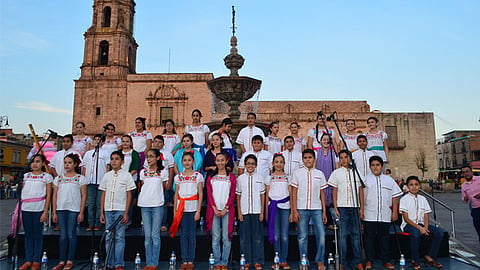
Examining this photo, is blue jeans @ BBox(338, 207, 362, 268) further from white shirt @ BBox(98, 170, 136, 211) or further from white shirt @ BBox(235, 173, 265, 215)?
white shirt @ BBox(98, 170, 136, 211)

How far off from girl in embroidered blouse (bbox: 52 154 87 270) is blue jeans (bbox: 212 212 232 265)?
1769mm

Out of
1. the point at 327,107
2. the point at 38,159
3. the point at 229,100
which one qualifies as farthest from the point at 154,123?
the point at 38,159

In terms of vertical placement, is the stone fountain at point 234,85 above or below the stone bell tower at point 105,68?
below

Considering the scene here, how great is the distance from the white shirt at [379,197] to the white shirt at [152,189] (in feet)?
9.04

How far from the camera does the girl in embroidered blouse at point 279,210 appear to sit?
14.5ft

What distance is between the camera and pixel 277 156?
4.61 metres

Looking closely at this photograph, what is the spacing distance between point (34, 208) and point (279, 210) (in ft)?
10.9

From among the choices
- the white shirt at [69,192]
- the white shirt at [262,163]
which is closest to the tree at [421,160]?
the white shirt at [262,163]

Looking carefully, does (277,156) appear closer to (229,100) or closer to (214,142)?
(214,142)

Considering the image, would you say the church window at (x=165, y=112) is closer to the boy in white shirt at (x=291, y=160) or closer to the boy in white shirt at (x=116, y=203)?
the boy in white shirt at (x=291, y=160)

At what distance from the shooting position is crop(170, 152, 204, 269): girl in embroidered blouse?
429 cm

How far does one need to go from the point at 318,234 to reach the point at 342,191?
0.67 metres

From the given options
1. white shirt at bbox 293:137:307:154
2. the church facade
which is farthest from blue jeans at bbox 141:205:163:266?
the church facade

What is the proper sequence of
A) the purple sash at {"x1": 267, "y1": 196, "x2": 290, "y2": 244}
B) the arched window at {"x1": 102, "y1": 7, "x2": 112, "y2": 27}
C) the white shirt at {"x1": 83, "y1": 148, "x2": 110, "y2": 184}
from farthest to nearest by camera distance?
1. the arched window at {"x1": 102, "y1": 7, "x2": 112, "y2": 27}
2. the white shirt at {"x1": 83, "y1": 148, "x2": 110, "y2": 184}
3. the purple sash at {"x1": 267, "y1": 196, "x2": 290, "y2": 244}
